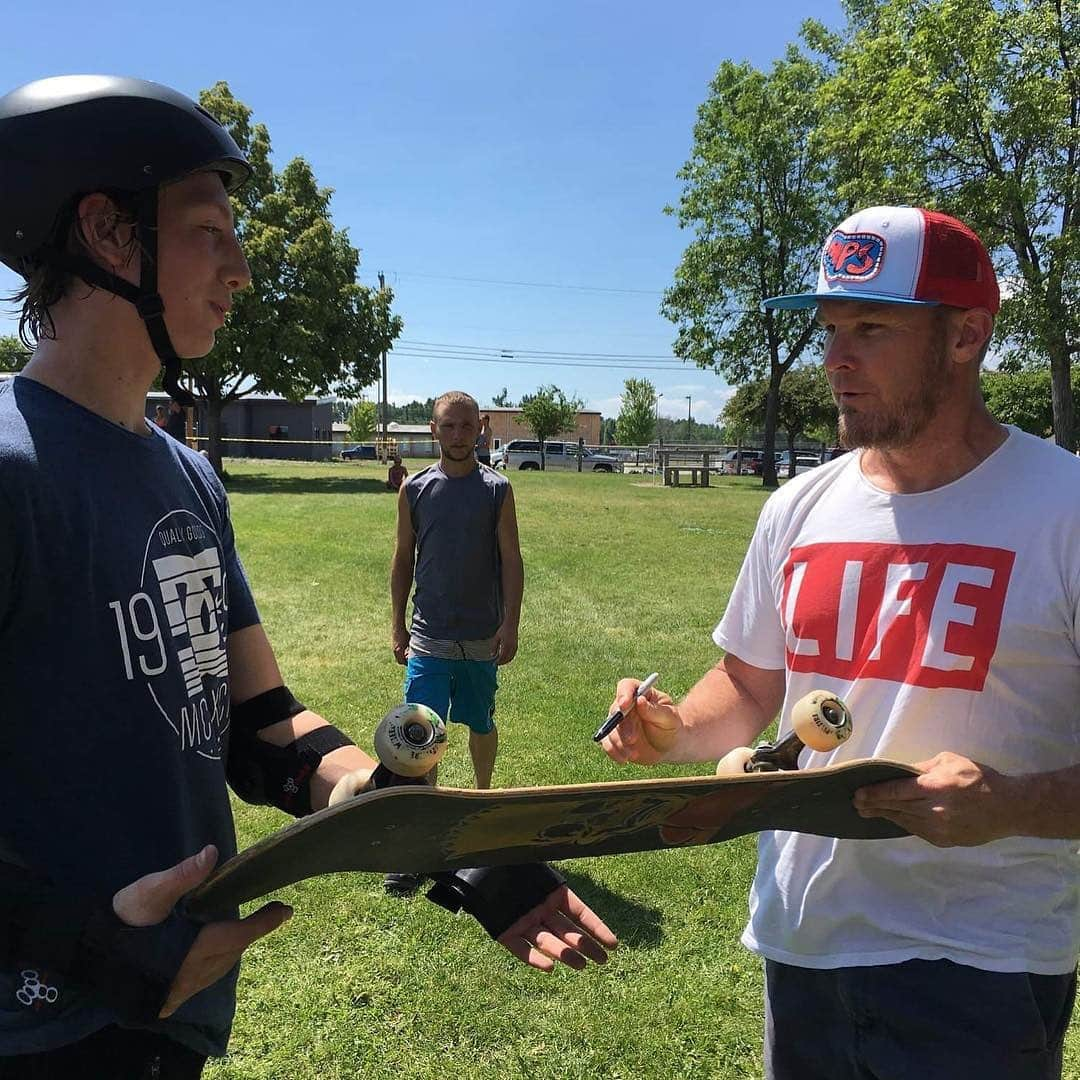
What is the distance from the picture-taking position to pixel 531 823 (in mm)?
1433

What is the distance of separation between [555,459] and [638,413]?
116 ft

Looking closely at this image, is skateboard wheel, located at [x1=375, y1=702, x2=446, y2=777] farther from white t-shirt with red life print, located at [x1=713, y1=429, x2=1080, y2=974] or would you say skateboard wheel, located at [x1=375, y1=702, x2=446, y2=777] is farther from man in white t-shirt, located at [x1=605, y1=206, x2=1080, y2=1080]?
white t-shirt with red life print, located at [x1=713, y1=429, x2=1080, y2=974]

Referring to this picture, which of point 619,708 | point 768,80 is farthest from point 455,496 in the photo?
point 768,80

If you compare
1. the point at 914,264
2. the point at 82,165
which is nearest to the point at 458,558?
the point at 914,264

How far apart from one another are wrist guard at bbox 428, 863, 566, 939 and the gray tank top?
342cm

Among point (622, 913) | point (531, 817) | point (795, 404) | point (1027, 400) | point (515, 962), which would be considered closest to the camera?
point (531, 817)

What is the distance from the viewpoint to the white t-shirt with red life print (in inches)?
72.4

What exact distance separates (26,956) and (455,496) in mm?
4095

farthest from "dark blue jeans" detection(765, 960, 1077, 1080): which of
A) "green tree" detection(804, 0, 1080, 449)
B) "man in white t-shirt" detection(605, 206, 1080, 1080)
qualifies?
"green tree" detection(804, 0, 1080, 449)

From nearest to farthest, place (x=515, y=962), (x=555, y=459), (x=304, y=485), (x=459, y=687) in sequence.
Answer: (x=515, y=962), (x=459, y=687), (x=304, y=485), (x=555, y=459)

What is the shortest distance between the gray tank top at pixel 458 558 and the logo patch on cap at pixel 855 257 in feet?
10.4

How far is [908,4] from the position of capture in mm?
23219

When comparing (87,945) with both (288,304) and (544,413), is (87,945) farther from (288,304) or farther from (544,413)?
(544,413)

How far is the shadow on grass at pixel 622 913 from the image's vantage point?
159 inches
